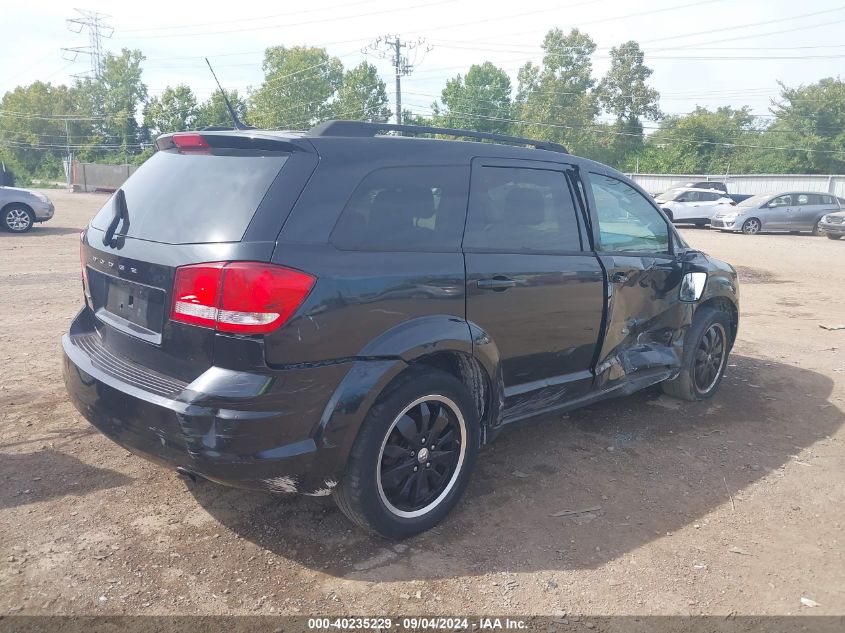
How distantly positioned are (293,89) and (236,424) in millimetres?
80837

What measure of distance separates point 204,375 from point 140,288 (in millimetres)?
579

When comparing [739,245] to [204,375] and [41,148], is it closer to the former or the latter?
[204,375]

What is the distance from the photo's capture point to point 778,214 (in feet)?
73.0

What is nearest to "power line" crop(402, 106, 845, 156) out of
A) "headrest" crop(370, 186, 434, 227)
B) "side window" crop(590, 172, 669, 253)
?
"side window" crop(590, 172, 669, 253)

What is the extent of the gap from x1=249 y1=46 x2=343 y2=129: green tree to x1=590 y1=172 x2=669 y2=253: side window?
76256 millimetres

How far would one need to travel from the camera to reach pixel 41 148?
86.7 meters

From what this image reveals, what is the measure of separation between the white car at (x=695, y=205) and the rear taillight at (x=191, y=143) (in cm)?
2331

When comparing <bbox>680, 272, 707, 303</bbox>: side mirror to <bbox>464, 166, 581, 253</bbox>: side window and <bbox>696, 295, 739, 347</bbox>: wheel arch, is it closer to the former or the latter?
<bbox>696, 295, 739, 347</bbox>: wheel arch

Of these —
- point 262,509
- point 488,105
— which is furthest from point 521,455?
point 488,105

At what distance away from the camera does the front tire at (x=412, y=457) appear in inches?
117

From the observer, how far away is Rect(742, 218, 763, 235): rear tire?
72.6 ft

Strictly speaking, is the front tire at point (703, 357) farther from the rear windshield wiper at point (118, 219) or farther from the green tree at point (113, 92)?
the green tree at point (113, 92)

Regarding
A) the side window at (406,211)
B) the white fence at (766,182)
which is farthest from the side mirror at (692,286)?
the white fence at (766,182)

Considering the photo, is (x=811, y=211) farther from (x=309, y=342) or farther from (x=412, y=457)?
(x=309, y=342)
